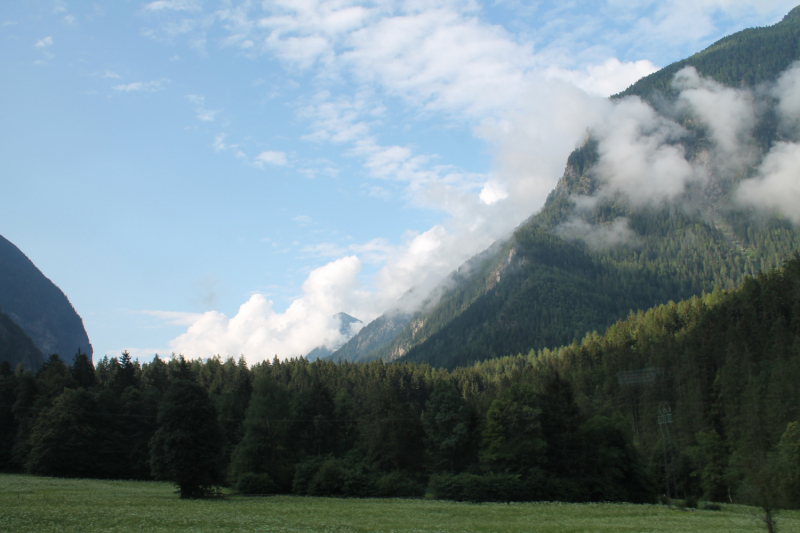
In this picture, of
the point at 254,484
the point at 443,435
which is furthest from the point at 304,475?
the point at 443,435

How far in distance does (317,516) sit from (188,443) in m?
24.9

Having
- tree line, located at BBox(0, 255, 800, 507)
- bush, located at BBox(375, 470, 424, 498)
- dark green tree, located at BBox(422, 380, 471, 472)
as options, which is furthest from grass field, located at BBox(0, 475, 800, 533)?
dark green tree, located at BBox(422, 380, 471, 472)

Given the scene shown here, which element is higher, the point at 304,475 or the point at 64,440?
the point at 64,440

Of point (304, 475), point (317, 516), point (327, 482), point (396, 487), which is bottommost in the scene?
point (396, 487)

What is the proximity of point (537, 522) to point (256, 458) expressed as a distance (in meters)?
51.9

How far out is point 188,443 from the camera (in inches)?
2542

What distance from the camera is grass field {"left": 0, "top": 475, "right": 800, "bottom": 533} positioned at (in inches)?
1483

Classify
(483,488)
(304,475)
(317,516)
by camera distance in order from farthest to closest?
(304,475), (483,488), (317,516)

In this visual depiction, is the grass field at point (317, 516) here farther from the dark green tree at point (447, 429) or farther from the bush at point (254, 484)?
the dark green tree at point (447, 429)

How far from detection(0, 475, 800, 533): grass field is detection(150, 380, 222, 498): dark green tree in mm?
2798

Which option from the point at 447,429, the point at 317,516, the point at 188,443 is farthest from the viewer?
the point at 447,429

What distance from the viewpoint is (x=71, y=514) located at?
40219 millimetres

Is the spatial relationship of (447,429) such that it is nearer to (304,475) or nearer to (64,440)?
(304,475)

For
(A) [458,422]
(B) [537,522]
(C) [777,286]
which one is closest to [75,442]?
(A) [458,422]
